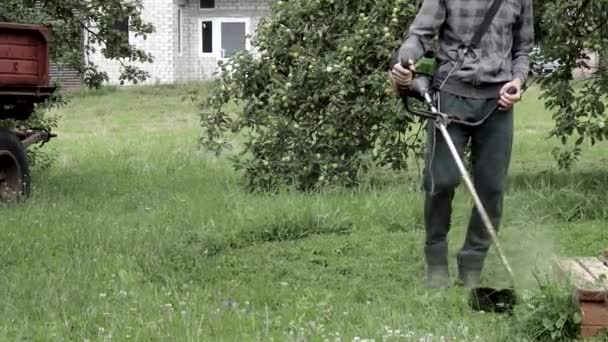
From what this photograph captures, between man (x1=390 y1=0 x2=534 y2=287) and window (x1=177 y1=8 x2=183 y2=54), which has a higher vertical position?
man (x1=390 y1=0 x2=534 y2=287)

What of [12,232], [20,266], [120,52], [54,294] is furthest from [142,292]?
[120,52]

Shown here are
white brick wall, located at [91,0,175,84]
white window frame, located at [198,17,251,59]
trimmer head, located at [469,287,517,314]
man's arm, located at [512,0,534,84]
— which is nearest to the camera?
trimmer head, located at [469,287,517,314]

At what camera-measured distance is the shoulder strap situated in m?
5.55

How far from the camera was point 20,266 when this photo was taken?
6645 millimetres

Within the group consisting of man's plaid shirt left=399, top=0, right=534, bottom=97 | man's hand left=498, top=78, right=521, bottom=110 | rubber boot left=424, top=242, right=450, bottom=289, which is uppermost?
man's plaid shirt left=399, top=0, right=534, bottom=97

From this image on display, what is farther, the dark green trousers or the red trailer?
the red trailer

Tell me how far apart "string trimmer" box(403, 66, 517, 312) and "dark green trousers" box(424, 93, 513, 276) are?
2.9 inches

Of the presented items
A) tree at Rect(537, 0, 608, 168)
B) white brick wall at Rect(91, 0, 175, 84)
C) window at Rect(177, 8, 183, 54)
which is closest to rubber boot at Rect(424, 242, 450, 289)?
tree at Rect(537, 0, 608, 168)

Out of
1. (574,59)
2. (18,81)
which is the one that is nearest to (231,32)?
(18,81)

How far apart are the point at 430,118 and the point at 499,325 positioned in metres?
1.23

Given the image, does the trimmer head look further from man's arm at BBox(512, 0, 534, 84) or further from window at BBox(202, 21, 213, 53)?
window at BBox(202, 21, 213, 53)

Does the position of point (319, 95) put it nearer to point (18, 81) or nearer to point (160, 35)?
point (18, 81)

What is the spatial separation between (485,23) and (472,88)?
340 millimetres

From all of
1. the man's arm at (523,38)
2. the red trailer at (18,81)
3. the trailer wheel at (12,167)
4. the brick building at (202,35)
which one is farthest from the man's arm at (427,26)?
the brick building at (202,35)
